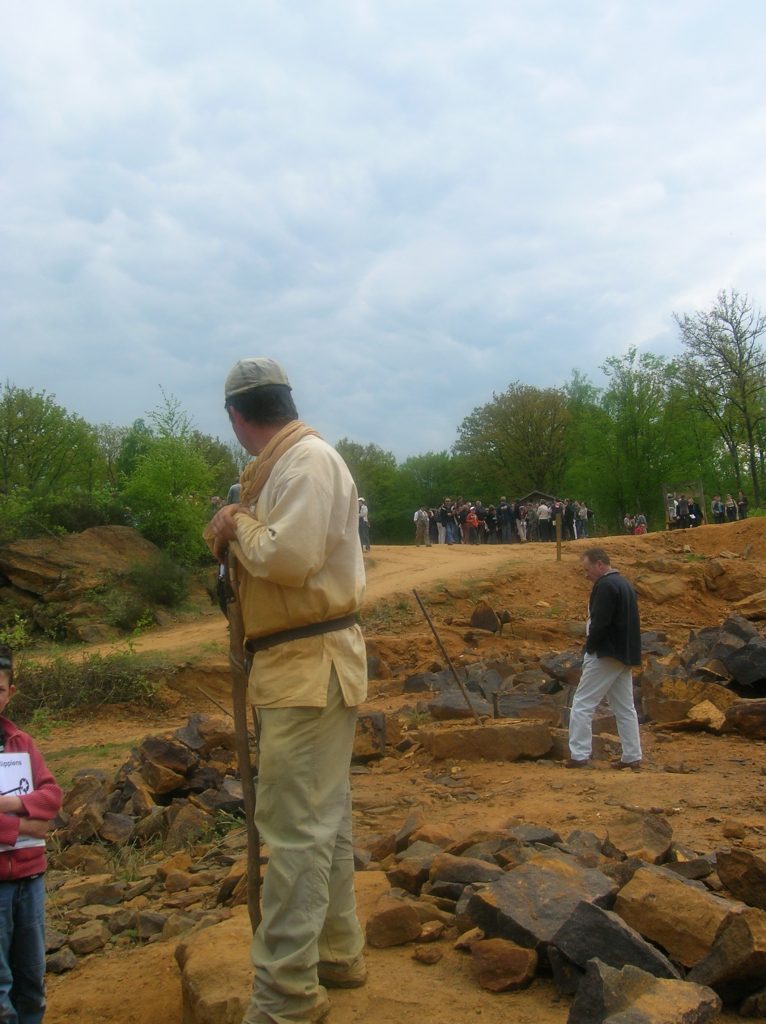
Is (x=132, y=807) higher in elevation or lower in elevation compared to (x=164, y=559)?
lower

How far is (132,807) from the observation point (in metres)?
7.51

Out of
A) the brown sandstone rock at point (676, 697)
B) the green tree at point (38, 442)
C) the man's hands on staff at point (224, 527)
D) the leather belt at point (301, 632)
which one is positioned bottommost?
the brown sandstone rock at point (676, 697)

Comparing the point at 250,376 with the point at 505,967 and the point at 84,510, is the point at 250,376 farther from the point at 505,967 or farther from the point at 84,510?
the point at 84,510

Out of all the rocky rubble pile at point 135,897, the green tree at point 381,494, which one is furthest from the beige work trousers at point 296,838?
the green tree at point 381,494

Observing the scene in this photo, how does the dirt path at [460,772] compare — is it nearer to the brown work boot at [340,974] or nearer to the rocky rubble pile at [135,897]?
the brown work boot at [340,974]

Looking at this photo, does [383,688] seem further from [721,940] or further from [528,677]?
[721,940]

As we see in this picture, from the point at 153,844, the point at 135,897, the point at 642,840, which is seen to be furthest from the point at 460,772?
the point at 642,840

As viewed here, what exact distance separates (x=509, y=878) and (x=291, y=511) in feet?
5.78

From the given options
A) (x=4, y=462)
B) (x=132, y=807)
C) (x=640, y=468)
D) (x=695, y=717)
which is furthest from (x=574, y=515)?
(x=132, y=807)

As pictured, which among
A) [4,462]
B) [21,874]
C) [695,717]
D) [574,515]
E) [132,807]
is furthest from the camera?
[4,462]

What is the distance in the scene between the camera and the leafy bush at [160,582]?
2077 centimetres

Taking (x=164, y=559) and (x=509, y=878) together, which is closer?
(x=509, y=878)

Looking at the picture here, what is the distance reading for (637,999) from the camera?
2771mm

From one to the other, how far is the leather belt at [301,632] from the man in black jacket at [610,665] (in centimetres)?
501
